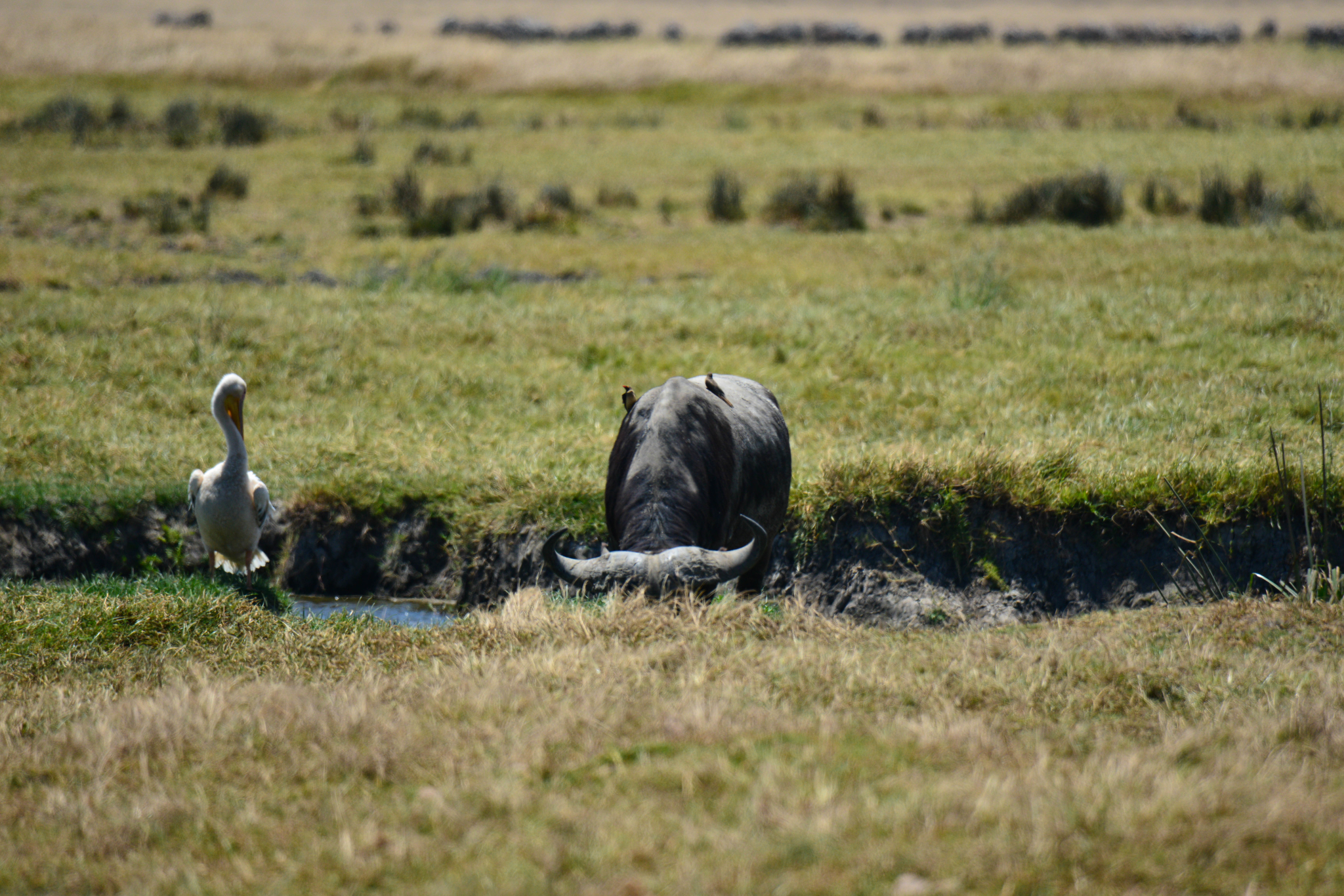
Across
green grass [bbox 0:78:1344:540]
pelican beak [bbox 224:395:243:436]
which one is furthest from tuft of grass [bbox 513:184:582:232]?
pelican beak [bbox 224:395:243:436]

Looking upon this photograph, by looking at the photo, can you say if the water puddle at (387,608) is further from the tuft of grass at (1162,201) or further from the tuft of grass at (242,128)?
the tuft of grass at (242,128)

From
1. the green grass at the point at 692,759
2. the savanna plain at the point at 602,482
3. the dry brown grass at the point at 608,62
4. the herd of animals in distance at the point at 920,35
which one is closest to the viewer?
the green grass at the point at 692,759

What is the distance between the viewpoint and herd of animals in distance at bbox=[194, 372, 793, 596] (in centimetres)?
564

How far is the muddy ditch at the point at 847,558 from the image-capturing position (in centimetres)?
780

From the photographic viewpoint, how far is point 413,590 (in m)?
8.52

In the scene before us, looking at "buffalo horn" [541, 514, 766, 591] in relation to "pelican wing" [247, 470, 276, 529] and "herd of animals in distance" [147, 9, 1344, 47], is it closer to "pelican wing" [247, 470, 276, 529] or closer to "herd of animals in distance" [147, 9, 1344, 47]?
Answer: "pelican wing" [247, 470, 276, 529]

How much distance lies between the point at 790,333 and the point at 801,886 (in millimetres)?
9577

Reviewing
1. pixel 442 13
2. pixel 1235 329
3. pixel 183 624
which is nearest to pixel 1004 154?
pixel 1235 329

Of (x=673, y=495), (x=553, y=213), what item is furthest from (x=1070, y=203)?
(x=673, y=495)

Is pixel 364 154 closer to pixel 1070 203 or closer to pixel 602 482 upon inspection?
pixel 1070 203

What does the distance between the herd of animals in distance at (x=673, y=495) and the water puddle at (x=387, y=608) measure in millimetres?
498

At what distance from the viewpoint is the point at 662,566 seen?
5.55m

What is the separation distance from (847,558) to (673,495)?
2264mm

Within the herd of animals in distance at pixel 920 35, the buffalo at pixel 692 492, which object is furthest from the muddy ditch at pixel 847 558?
the herd of animals in distance at pixel 920 35
